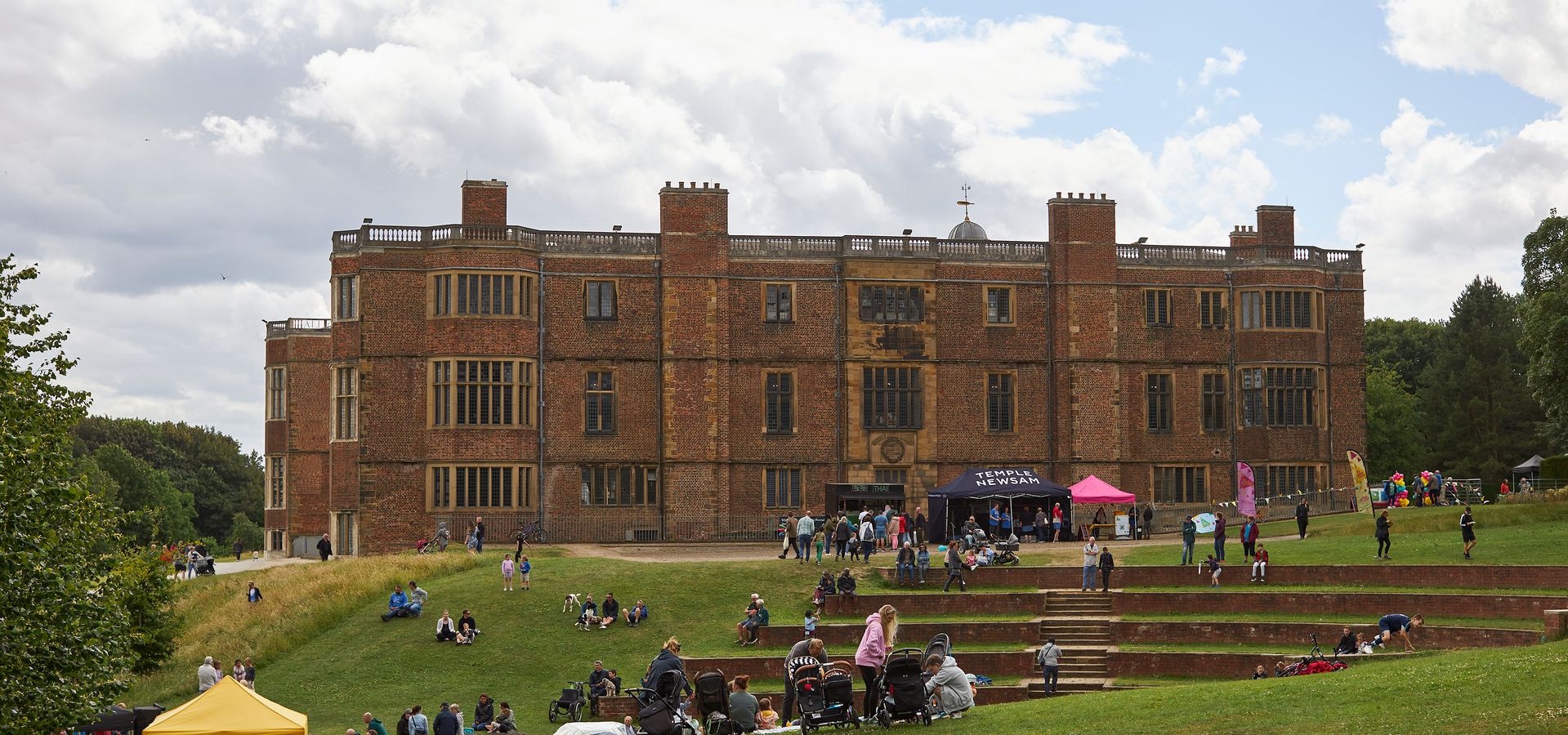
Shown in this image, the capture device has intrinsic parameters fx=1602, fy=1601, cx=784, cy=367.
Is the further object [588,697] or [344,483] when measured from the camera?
[344,483]

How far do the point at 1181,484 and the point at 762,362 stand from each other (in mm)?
14989

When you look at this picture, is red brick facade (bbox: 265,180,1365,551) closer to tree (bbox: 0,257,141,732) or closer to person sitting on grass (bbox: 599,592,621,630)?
person sitting on grass (bbox: 599,592,621,630)

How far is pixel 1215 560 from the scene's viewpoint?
123 ft

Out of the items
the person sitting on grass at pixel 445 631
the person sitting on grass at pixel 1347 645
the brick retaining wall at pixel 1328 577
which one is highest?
the brick retaining wall at pixel 1328 577

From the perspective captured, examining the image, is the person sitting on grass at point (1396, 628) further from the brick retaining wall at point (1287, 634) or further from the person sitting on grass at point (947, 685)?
the person sitting on grass at point (947, 685)

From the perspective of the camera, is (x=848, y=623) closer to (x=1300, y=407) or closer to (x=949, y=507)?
(x=949, y=507)

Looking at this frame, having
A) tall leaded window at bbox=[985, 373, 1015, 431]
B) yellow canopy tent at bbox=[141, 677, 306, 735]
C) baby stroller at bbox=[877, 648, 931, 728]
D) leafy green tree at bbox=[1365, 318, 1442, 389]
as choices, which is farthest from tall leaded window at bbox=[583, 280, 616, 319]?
leafy green tree at bbox=[1365, 318, 1442, 389]

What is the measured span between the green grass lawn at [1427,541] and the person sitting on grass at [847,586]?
8048 millimetres

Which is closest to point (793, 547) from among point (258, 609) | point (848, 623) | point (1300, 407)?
point (848, 623)

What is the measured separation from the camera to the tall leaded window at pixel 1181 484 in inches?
2133

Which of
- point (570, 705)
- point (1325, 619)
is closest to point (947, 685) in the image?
point (570, 705)

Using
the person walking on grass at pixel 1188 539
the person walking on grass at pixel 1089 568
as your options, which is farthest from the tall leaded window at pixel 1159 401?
the person walking on grass at pixel 1089 568

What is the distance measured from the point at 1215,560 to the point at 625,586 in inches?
552

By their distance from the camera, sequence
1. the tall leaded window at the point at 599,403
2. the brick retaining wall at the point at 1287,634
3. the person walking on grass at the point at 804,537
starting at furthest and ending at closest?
1. the tall leaded window at the point at 599,403
2. the person walking on grass at the point at 804,537
3. the brick retaining wall at the point at 1287,634
